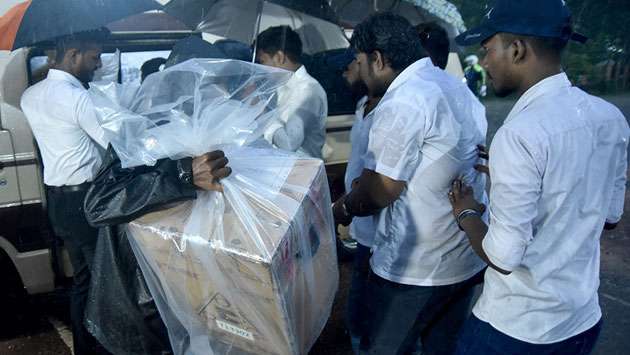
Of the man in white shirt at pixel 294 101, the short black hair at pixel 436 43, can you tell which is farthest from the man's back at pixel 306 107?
the short black hair at pixel 436 43

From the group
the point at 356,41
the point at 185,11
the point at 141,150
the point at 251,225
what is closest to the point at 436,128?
the point at 356,41

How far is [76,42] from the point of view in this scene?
2576 millimetres

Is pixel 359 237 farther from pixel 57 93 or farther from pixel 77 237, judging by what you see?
pixel 57 93

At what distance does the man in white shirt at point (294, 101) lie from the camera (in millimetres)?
2808

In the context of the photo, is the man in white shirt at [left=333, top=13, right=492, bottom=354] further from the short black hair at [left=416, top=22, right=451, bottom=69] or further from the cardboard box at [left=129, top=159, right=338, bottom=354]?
the short black hair at [left=416, top=22, right=451, bottom=69]

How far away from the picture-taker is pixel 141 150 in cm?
168

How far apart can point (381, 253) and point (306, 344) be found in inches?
17.4

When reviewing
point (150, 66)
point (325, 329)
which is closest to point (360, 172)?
point (325, 329)

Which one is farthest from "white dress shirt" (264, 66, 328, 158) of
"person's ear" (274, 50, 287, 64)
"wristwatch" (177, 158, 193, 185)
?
"wristwatch" (177, 158, 193, 185)

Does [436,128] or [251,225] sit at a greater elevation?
[436,128]

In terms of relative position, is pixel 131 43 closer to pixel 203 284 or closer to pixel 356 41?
pixel 356 41

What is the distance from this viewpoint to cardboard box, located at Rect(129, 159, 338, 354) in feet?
5.11

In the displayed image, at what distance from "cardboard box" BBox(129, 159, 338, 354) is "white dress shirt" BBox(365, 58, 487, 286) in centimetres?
27

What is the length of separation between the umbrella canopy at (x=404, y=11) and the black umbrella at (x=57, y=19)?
1.53 meters
